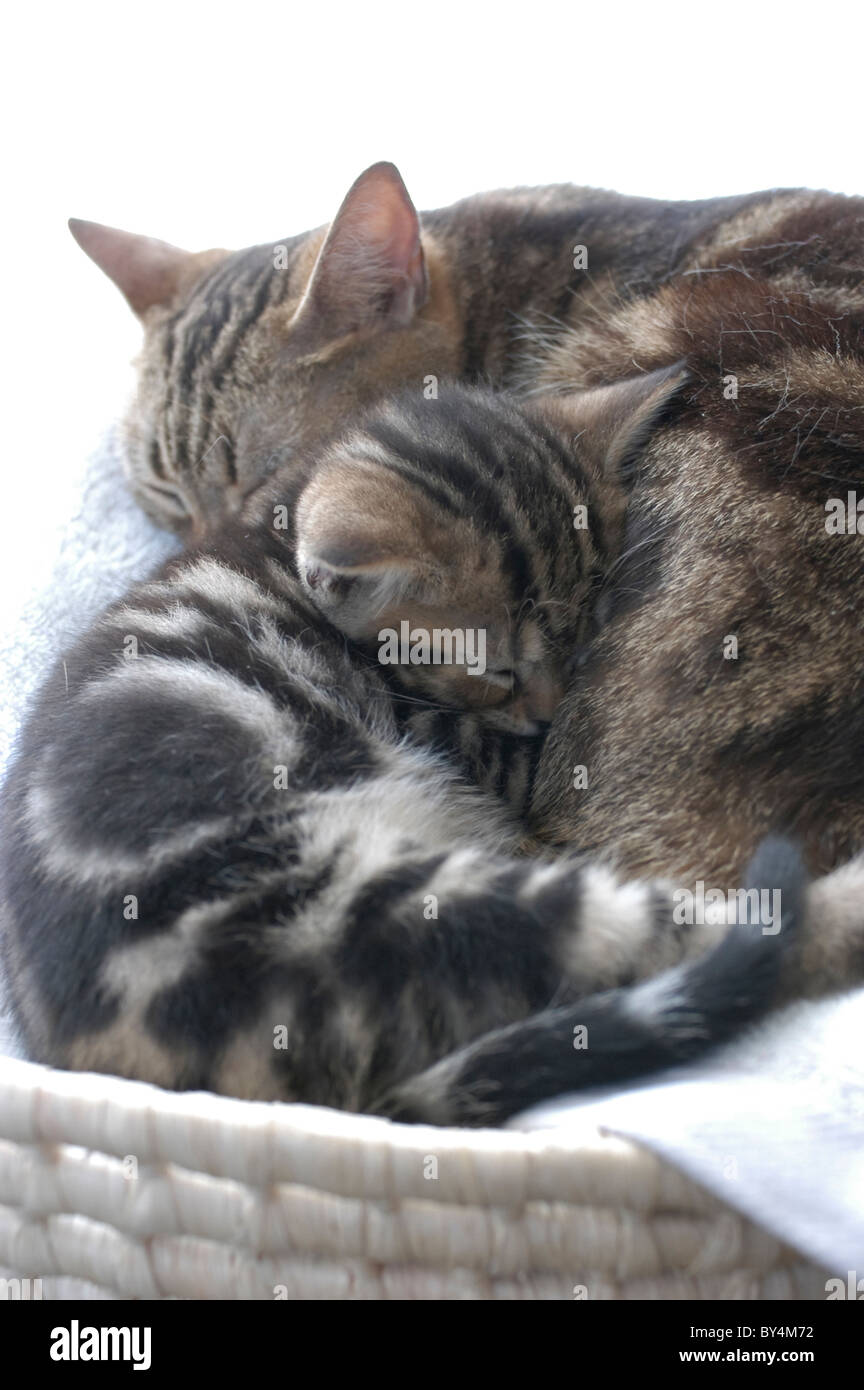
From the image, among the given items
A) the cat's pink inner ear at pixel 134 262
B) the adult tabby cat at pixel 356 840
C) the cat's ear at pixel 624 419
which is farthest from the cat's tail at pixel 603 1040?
the cat's pink inner ear at pixel 134 262

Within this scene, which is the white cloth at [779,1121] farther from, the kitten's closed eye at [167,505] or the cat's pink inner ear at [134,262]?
the cat's pink inner ear at [134,262]

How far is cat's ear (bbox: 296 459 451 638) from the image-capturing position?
1.40 meters

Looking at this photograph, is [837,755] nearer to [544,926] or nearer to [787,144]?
[544,926]

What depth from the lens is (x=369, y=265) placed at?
2.04 metres

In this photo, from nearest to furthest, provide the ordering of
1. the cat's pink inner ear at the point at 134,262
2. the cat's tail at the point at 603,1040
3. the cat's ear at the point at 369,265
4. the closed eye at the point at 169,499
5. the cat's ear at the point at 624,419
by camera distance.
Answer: the cat's tail at the point at 603,1040 → the cat's ear at the point at 624,419 → the cat's ear at the point at 369,265 → the closed eye at the point at 169,499 → the cat's pink inner ear at the point at 134,262

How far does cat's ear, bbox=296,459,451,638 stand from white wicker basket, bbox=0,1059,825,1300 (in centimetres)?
59

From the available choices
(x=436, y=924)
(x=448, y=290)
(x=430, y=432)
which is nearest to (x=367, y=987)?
(x=436, y=924)

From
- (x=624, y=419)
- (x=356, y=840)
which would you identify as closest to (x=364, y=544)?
(x=356, y=840)

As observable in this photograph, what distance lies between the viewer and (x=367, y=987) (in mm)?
1164

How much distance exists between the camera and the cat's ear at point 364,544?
4.59 feet

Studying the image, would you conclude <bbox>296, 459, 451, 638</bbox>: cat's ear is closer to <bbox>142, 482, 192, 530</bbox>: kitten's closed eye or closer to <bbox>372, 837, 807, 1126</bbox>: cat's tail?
<bbox>372, 837, 807, 1126</bbox>: cat's tail

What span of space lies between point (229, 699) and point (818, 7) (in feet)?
6.57

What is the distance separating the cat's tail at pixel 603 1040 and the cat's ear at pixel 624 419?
727 millimetres

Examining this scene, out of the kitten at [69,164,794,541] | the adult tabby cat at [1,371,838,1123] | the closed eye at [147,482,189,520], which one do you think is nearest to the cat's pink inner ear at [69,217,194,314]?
the kitten at [69,164,794,541]
